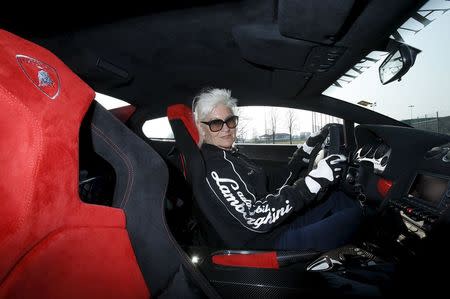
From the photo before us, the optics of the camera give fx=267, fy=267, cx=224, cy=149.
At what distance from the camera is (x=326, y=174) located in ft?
4.93

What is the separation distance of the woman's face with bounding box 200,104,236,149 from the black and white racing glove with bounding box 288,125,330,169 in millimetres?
705

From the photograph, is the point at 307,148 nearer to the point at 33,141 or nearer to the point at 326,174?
the point at 326,174

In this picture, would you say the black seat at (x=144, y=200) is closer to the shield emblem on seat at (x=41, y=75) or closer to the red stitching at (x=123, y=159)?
the red stitching at (x=123, y=159)

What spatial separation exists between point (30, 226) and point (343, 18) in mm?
1589

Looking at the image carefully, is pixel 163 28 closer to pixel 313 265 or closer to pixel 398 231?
pixel 313 265

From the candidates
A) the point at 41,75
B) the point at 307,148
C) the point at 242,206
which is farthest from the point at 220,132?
the point at 41,75

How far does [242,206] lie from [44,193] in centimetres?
100

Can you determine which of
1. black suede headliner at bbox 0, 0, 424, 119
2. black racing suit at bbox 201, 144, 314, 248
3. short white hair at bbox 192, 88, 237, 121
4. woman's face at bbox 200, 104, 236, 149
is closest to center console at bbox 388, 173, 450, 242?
black racing suit at bbox 201, 144, 314, 248

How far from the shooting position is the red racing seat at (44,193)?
1.62ft

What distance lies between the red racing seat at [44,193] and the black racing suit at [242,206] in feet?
2.53

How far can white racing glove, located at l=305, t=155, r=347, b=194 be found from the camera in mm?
1492

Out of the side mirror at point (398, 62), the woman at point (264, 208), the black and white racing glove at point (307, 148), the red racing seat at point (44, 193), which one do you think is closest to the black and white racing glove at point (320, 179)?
the woman at point (264, 208)

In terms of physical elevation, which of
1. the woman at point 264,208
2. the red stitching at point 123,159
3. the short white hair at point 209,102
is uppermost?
the short white hair at point 209,102

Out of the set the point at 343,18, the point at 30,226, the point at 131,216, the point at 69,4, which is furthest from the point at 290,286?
the point at 69,4
